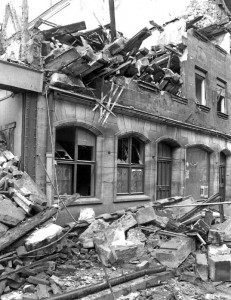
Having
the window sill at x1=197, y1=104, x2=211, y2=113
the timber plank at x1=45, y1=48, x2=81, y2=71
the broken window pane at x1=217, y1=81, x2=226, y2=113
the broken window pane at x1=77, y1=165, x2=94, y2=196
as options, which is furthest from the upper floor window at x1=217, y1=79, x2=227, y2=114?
the timber plank at x1=45, y1=48, x2=81, y2=71

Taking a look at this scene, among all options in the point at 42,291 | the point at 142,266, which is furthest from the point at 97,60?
the point at 42,291

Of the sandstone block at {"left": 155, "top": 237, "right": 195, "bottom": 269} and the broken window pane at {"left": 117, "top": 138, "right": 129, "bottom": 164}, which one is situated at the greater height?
the broken window pane at {"left": 117, "top": 138, "right": 129, "bottom": 164}

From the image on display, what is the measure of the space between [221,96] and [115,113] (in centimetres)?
858

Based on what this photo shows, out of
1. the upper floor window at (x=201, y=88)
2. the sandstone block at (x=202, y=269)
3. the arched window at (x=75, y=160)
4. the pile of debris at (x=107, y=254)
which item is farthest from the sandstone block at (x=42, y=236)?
the upper floor window at (x=201, y=88)

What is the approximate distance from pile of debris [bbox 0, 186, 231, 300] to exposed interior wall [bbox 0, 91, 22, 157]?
2089mm

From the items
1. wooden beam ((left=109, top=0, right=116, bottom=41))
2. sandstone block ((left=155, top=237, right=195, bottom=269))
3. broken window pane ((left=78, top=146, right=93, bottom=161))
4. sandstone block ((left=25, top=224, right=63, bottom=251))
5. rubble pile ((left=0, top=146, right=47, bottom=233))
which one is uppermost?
wooden beam ((left=109, top=0, right=116, bottom=41))

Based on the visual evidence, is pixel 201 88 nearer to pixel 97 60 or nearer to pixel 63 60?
pixel 97 60

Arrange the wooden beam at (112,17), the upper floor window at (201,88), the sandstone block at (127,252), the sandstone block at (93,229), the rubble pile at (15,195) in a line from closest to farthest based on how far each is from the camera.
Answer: the rubble pile at (15,195), the sandstone block at (127,252), the sandstone block at (93,229), the wooden beam at (112,17), the upper floor window at (201,88)

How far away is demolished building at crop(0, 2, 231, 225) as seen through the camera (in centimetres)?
893

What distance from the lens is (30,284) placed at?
19.1ft

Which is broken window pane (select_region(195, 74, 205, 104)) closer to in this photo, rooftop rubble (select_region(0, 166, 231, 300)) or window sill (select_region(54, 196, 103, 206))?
rooftop rubble (select_region(0, 166, 231, 300))

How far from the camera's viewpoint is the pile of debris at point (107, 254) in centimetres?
593

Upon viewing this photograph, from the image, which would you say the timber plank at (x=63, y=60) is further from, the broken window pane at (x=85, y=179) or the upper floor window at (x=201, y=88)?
the upper floor window at (x=201, y=88)

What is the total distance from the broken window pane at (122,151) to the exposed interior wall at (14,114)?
365 cm
